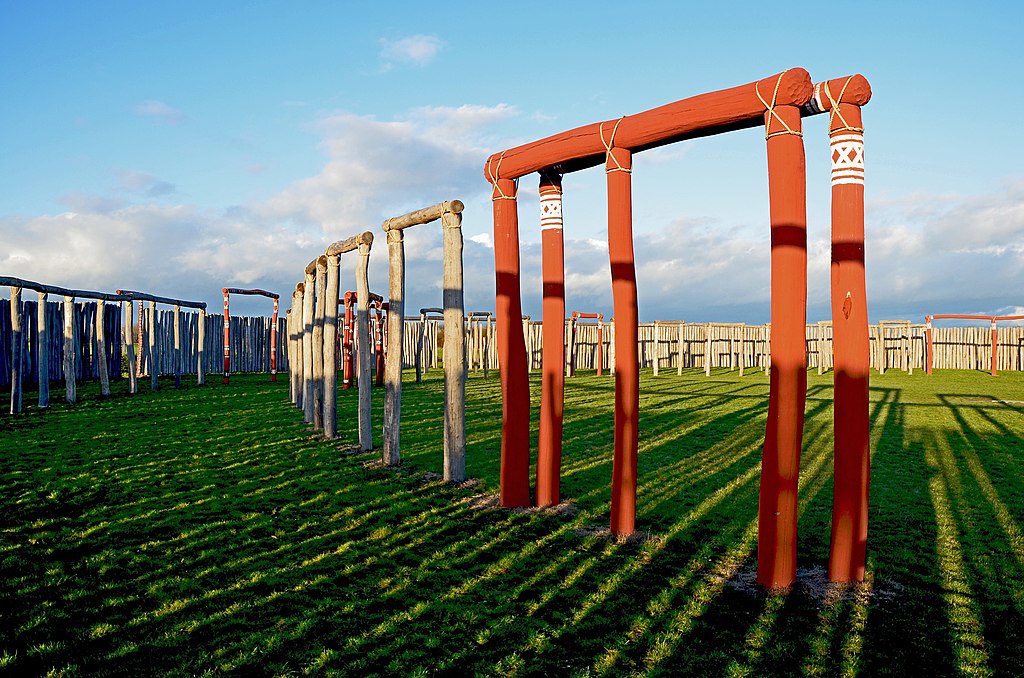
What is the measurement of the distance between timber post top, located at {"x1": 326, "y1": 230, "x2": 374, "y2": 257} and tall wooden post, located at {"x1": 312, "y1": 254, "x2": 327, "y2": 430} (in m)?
0.94

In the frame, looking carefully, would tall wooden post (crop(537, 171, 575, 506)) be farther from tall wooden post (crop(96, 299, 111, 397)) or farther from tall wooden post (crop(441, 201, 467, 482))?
tall wooden post (crop(96, 299, 111, 397))

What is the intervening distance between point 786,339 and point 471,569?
227 cm

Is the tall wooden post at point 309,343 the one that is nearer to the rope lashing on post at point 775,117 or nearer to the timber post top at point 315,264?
the timber post top at point 315,264

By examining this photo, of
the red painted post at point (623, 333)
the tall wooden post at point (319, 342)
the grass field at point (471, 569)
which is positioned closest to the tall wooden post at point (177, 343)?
the tall wooden post at point (319, 342)

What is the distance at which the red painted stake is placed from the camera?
Answer: 3887mm

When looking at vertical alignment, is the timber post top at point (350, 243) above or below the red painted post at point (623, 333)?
above

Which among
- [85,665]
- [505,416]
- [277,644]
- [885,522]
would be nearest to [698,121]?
[505,416]

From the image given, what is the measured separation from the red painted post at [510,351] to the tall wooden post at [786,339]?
7.52 ft

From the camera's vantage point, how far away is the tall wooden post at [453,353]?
6617 millimetres

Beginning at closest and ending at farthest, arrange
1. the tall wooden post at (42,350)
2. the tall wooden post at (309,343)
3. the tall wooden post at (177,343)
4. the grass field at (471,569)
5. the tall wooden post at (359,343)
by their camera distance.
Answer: the grass field at (471,569) < the tall wooden post at (359,343) < the tall wooden post at (309,343) < the tall wooden post at (42,350) < the tall wooden post at (177,343)

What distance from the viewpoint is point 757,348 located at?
2958 centimetres

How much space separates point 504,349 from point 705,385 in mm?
14944

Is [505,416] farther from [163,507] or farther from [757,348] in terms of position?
[757,348]

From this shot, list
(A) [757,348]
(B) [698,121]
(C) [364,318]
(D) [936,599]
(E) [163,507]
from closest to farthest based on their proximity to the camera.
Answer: (D) [936,599]
(B) [698,121]
(E) [163,507]
(C) [364,318]
(A) [757,348]
